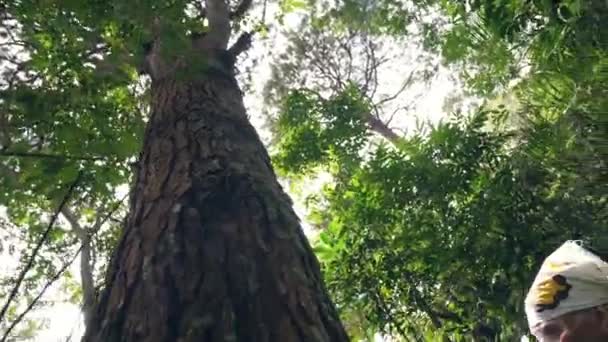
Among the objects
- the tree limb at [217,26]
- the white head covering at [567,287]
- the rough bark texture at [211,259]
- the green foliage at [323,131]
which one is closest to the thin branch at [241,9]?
the tree limb at [217,26]

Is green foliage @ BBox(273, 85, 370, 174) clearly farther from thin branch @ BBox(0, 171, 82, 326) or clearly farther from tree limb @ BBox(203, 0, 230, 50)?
thin branch @ BBox(0, 171, 82, 326)

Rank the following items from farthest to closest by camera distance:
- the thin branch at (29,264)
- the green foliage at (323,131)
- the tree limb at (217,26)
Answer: the green foliage at (323,131), the tree limb at (217,26), the thin branch at (29,264)

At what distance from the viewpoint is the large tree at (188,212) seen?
6.17ft

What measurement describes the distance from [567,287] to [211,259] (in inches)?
42.0

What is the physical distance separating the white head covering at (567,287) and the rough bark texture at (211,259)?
620 mm

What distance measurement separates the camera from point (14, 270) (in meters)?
8.14

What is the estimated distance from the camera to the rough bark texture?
6.05 feet

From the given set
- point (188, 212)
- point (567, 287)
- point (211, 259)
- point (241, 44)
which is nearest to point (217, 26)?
point (241, 44)

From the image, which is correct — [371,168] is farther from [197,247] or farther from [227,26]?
[197,247]

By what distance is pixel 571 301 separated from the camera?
1.50 metres

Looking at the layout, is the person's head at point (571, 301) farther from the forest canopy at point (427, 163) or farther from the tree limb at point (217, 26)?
the tree limb at point (217, 26)

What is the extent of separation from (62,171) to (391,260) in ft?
6.72

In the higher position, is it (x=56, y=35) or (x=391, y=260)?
(x=56, y=35)

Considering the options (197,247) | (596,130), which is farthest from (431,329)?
(197,247)
